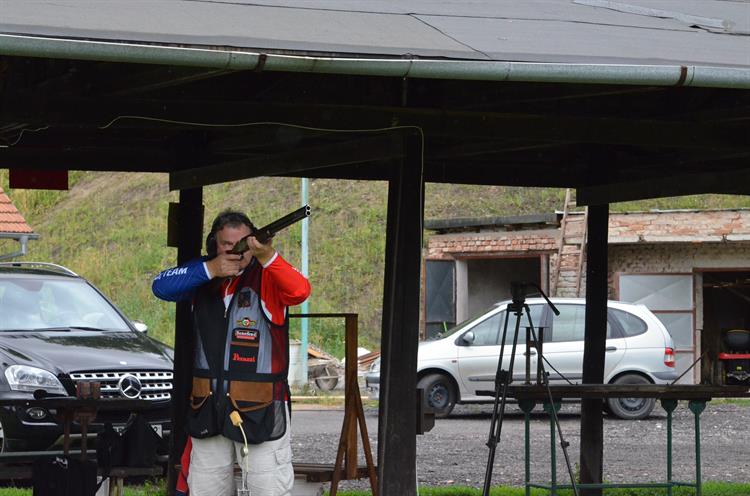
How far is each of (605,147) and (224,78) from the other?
3.42 meters

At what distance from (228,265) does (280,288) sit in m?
0.26

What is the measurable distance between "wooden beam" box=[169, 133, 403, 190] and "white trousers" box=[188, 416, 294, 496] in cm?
172

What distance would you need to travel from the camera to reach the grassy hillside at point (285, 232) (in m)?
30.2

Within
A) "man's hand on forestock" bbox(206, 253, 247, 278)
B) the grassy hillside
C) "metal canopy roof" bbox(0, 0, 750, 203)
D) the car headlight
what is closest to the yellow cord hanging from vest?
"man's hand on forestock" bbox(206, 253, 247, 278)

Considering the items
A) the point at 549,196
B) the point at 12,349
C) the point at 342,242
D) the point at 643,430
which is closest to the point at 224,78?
the point at 12,349

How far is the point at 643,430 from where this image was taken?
1667cm

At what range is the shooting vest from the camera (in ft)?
19.1

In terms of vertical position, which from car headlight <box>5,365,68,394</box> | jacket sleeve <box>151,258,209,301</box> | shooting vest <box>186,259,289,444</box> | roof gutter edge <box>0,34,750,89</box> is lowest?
car headlight <box>5,365,68,394</box>

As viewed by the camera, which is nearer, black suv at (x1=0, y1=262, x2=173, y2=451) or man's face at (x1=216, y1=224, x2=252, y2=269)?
man's face at (x1=216, y1=224, x2=252, y2=269)

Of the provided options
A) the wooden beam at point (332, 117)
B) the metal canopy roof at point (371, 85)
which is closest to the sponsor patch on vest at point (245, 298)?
the metal canopy roof at point (371, 85)

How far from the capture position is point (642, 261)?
23984mm

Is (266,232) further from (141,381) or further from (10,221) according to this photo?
(10,221)

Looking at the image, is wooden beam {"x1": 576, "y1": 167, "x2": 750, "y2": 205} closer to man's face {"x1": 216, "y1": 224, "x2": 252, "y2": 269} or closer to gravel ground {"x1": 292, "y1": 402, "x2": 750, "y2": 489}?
gravel ground {"x1": 292, "y1": 402, "x2": 750, "y2": 489}

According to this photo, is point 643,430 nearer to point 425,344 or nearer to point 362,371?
point 425,344
